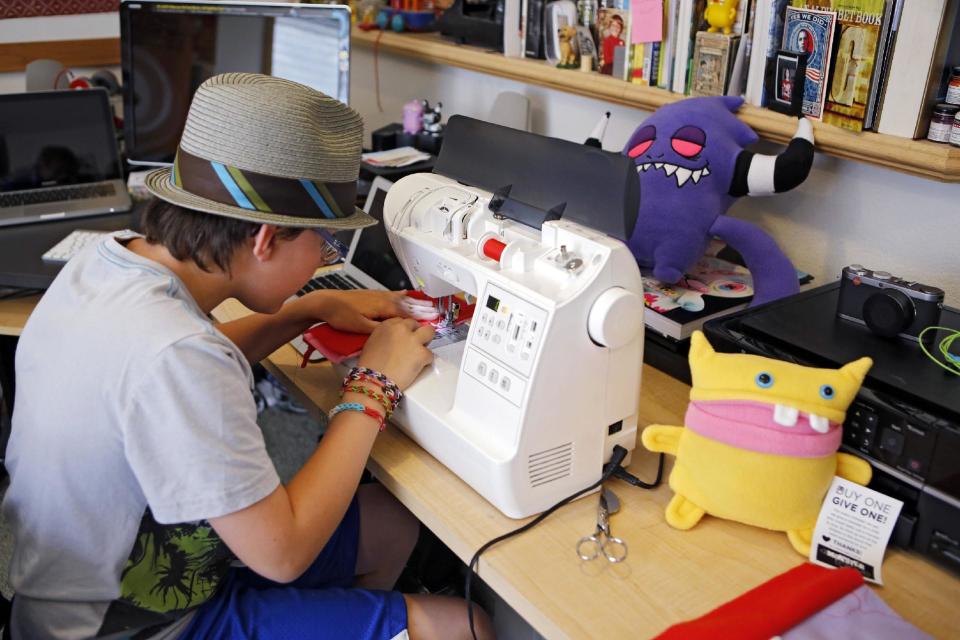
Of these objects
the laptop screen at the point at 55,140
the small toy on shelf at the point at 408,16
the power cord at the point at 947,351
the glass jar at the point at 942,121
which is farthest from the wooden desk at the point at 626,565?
the small toy on shelf at the point at 408,16

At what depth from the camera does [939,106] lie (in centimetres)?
119

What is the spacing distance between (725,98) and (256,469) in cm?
99

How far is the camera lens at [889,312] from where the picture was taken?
1.04 m

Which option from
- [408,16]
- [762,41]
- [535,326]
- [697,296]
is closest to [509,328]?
[535,326]

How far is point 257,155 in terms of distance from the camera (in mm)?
944

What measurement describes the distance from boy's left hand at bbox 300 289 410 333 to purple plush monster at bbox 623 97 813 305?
17.3 inches

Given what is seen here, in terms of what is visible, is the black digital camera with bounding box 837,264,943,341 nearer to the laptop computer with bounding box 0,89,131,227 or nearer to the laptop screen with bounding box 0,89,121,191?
the laptop computer with bounding box 0,89,131,227

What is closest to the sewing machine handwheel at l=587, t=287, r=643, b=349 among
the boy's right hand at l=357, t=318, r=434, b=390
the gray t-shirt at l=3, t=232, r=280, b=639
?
the boy's right hand at l=357, t=318, r=434, b=390

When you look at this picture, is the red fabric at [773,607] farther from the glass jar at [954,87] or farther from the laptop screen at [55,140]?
the laptop screen at [55,140]

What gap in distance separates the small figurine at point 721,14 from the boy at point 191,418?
73cm

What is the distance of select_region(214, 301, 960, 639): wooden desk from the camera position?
2.84 feet

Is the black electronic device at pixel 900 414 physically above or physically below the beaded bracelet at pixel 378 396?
above

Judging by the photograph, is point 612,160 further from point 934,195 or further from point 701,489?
point 934,195

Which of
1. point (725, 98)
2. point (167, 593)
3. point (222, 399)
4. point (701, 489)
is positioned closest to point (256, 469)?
point (222, 399)
